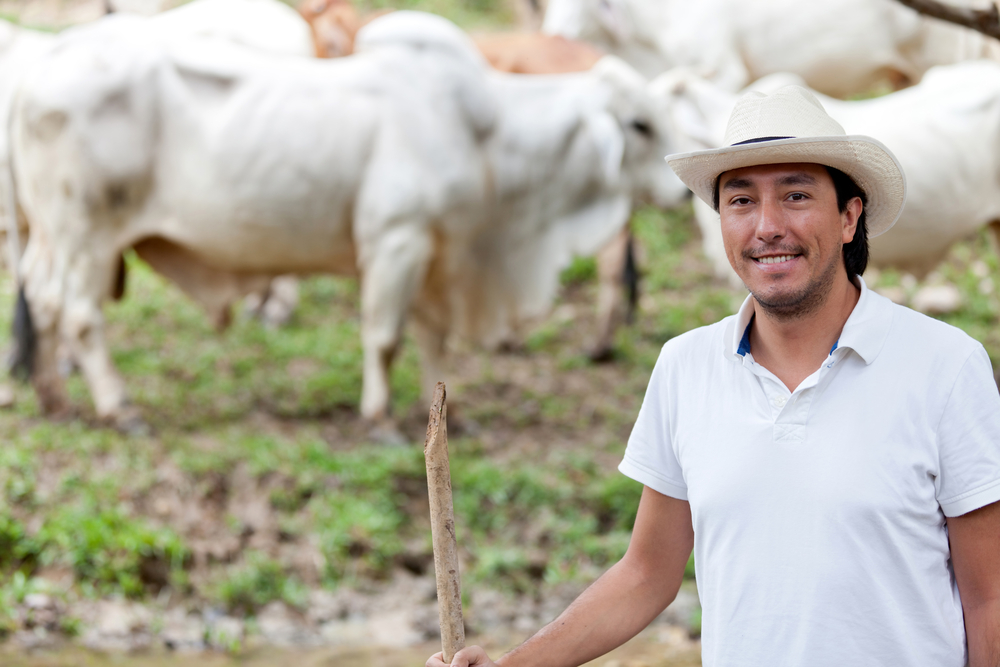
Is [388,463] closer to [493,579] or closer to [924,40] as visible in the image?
[493,579]

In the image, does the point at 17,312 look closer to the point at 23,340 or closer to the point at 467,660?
the point at 23,340

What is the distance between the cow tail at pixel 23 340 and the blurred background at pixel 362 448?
0.12 m

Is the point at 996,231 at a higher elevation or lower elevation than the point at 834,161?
lower

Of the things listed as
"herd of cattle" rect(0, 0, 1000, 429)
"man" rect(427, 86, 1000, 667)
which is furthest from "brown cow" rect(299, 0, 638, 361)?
"man" rect(427, 86, 1000, 667)

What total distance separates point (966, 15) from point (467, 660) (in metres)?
2.37

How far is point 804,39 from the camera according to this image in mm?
6852

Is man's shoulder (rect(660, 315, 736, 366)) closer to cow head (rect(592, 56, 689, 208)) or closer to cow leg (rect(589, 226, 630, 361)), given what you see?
cow head (rect(592, 56, 689, 208))

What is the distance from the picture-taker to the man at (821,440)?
152 cm

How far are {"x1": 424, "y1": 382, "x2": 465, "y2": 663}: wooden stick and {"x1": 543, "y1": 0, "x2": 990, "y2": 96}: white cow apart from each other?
17.2ft

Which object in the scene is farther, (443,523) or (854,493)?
(443,523)

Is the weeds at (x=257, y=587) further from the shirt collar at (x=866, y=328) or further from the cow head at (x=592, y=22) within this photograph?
the cow head at (x=592, y=22)

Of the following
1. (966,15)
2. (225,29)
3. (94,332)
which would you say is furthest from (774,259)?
(225,29)

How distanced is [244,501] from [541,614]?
1.48 metres

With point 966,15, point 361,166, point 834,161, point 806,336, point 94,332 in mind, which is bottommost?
point 94,332
